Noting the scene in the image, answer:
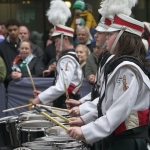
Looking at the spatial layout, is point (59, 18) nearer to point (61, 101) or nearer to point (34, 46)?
point (61, 101)

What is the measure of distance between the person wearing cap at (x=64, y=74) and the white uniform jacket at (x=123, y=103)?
2.55 metres

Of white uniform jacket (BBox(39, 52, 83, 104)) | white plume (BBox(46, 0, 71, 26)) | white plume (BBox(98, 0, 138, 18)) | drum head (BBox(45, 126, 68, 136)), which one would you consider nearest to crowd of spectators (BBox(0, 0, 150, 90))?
white plume (BBox(46, 0, 71, 26))

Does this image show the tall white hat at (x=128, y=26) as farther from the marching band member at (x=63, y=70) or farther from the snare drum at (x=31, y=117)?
the marching band member at (x=63, y=70)

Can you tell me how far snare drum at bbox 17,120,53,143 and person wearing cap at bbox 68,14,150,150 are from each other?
4.10ft

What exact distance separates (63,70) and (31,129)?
57.9 inches

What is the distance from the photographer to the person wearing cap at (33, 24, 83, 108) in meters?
6.97

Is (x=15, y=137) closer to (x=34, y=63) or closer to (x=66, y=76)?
(x=66, y=76)

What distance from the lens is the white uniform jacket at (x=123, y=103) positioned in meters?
4.11

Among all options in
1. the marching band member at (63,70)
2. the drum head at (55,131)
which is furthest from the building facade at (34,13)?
the drum head at (55,131)

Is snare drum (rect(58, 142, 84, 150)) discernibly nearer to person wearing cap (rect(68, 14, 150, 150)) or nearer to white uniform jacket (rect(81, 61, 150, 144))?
person wearing cap (rect(68, 14, 150, 150))

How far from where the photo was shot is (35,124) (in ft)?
19.5

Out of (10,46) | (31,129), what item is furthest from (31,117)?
(10,46)

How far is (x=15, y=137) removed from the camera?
20.4 ft

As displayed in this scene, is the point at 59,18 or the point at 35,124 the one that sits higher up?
the point at 59,18
